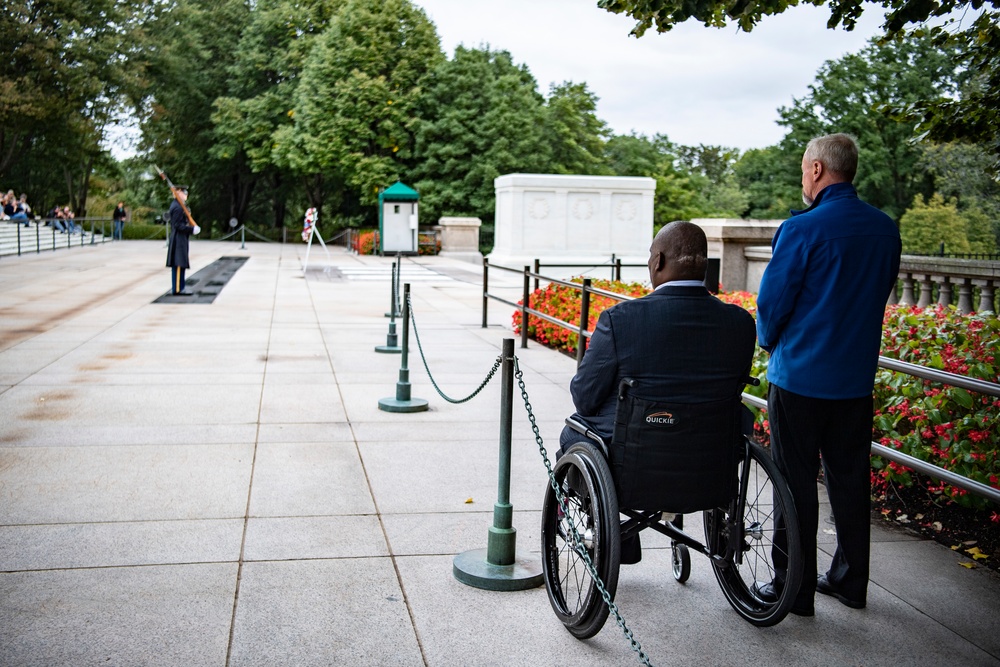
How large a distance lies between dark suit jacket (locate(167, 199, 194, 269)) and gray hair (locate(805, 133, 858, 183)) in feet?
49.0

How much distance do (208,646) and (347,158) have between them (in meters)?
41.1

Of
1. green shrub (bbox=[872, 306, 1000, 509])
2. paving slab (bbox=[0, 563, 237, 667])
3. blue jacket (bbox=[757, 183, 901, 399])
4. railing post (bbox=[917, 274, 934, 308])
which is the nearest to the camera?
paving slab (bbox=[0, 563, 237, 667])

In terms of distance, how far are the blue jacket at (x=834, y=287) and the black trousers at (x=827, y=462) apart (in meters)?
0.09

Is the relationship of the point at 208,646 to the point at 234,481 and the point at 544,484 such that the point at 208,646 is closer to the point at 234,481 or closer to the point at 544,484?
the point at 234,481

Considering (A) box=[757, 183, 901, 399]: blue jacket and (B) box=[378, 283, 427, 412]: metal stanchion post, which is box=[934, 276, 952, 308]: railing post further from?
(A) box=[757, 183, 901, 399]: blue jacket

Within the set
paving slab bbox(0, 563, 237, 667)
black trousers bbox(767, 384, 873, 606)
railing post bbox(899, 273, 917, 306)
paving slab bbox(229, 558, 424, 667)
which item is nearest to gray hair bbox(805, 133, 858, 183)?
black trousers bbox(767, 384, 873, 606)

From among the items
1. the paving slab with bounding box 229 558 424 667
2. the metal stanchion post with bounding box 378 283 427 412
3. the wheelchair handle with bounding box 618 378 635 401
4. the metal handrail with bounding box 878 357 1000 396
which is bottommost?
the paving slab with bounding box 229 558 424 667

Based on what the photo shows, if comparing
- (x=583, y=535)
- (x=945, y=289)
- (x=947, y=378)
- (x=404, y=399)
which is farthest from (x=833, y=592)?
(x=945, y=289)

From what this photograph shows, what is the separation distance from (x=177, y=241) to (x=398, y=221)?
19.6 m

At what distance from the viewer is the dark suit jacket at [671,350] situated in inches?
140

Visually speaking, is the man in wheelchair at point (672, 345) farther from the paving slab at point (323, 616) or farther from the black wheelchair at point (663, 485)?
the paving slab at point (323, 616)

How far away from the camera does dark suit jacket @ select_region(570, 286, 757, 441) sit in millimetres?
3561

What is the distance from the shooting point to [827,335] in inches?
156

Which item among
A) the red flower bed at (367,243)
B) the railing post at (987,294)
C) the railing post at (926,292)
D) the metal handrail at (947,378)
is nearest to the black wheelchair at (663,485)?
the metal handrail at (947,378)
